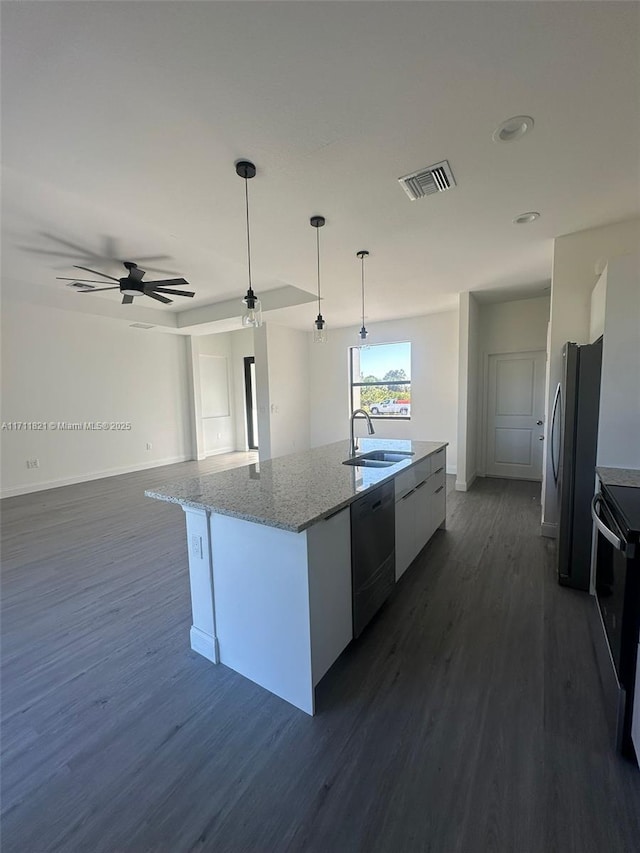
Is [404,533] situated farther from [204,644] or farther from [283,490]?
[204,644]

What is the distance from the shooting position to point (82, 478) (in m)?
5.93

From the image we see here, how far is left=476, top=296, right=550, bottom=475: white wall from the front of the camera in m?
5.21

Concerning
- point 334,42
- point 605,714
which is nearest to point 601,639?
point 605,714

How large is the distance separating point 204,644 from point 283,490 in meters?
0.95

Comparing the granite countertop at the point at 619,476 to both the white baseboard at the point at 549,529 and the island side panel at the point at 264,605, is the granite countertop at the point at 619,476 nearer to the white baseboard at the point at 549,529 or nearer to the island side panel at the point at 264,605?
the white baseboard at the point at 549,529

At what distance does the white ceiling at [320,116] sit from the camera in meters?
1.30

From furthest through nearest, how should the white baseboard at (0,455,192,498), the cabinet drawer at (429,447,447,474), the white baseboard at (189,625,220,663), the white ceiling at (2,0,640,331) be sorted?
1. the white baseboard at (0,455,192,498)
2. the cabinet drawer at (429,447,447,474)
3. the white baseboard at (189,625,220,663)
4. the white ceiling at (2,0,640,331)

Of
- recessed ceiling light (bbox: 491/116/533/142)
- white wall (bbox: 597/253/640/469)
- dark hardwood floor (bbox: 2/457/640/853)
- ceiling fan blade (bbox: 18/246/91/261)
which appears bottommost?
dark hardwood floor (bbox: 2/457/640/853)

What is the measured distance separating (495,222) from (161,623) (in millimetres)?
3831

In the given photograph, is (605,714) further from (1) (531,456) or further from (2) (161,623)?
(1) (531,456)

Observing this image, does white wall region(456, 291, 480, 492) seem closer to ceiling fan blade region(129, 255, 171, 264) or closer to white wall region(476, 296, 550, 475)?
white wall region(476, 296, 550, 475)


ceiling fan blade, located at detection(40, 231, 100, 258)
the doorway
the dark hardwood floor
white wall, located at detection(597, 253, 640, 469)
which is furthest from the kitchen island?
the doorway

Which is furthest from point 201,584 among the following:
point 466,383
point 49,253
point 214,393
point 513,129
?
point 214,393

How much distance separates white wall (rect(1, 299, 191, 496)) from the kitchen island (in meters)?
4.89
